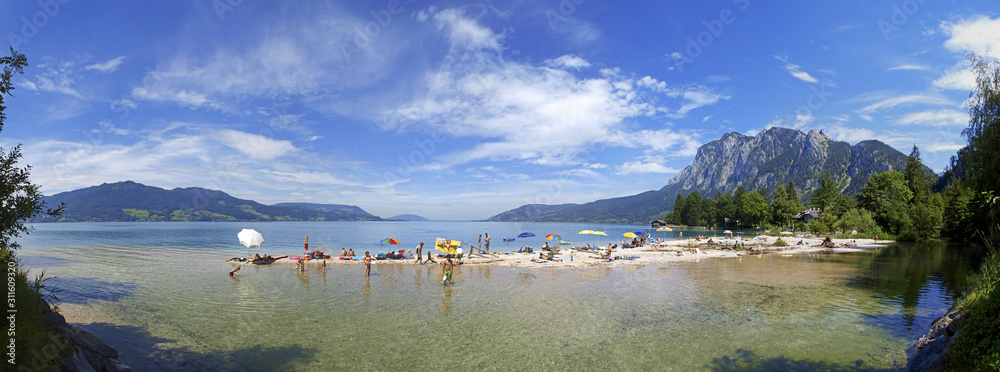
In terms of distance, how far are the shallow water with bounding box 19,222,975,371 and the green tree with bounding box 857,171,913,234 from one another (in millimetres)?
45533

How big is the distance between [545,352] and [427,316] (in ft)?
18.7

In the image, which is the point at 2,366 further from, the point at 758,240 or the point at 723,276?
the point at 758,240

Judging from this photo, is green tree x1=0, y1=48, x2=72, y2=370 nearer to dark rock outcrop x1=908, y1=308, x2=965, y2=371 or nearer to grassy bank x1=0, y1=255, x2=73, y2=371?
grassy bank x1=0, y1=255, x2=73, y2=371

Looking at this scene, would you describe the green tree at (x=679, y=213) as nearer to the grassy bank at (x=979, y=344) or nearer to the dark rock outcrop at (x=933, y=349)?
the dark rock outcrop at (x=933, y=349)

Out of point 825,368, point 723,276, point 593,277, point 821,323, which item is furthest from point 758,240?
point 825,368

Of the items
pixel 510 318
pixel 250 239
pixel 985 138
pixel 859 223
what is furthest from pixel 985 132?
pixel 859 223

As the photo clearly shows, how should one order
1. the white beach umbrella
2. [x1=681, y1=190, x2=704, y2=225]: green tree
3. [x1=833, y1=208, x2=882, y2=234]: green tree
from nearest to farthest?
the white beach umbrella
[x1=833, y1=208, x2=882, y2=234]: green tree
[x1=681, y1=190, x2=704, y2=225]: green tree

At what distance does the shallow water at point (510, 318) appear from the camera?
1048 cm

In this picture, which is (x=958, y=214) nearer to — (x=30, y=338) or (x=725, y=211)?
(x=725, y=211)

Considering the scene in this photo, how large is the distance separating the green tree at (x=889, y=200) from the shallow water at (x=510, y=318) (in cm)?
4553

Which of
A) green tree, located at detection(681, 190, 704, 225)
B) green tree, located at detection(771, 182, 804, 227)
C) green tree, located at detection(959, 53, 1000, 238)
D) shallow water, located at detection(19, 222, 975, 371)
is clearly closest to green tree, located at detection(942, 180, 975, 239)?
green tree, located at detection(771, 182, 804, 227)

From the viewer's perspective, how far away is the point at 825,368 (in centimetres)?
977

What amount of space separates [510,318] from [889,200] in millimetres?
86034

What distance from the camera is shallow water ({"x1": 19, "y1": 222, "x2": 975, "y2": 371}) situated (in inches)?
413
